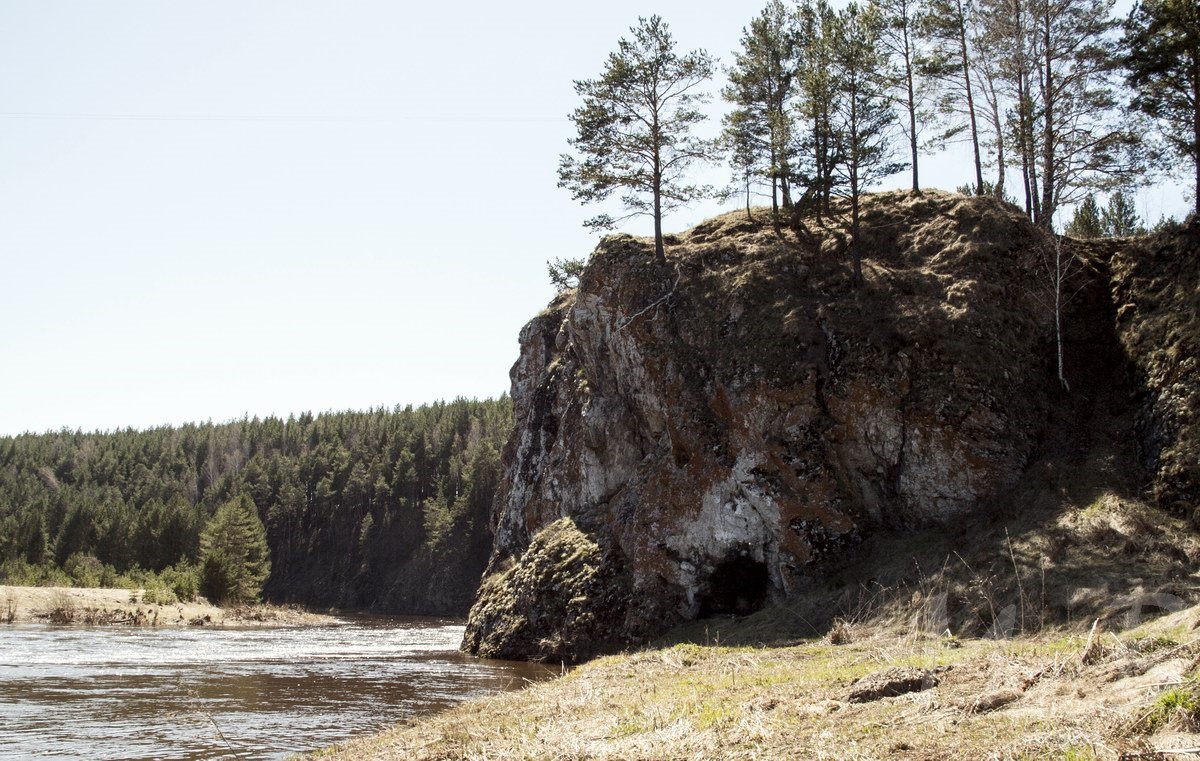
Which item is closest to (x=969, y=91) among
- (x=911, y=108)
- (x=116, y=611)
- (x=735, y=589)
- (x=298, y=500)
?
(x=911, y=108)

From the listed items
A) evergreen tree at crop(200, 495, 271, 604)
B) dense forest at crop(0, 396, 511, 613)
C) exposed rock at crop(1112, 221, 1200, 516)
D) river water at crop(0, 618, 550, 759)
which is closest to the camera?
river water at crop(0, 618, 550, 759)

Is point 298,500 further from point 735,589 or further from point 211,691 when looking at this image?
point 211,691

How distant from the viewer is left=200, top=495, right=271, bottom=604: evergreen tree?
2517 inches

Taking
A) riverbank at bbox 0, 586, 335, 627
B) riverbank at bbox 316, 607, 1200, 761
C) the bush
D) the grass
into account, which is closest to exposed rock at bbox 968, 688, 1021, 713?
riverbank at bbox 316, 607, 1200, 761

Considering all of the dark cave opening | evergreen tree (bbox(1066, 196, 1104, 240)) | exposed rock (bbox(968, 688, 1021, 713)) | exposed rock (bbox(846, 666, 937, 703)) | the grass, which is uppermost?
evergreen tree (bbox(1066, 196, 1104, 240))

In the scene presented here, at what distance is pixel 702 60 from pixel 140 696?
3219cm

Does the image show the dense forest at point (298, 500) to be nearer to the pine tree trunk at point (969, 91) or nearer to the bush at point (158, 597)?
the bush at point (158, 597)

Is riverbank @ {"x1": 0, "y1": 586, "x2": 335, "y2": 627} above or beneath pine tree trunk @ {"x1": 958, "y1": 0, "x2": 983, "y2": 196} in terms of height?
beneath

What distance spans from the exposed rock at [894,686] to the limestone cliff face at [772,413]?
1497 cm

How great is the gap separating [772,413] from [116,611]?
4173 cm

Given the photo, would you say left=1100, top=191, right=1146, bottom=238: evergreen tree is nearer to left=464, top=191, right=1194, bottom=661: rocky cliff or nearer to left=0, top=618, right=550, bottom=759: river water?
left=464, top=191, right=1194, bottom=661: rocky cliff

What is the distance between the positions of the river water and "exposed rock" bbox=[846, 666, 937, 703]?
837 centimetres

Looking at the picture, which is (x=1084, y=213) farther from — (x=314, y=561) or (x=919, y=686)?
(x=314, y=561)

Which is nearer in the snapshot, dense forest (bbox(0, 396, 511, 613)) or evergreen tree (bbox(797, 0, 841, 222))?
evergreen tree (bbox(797, 0, 841, 222))
